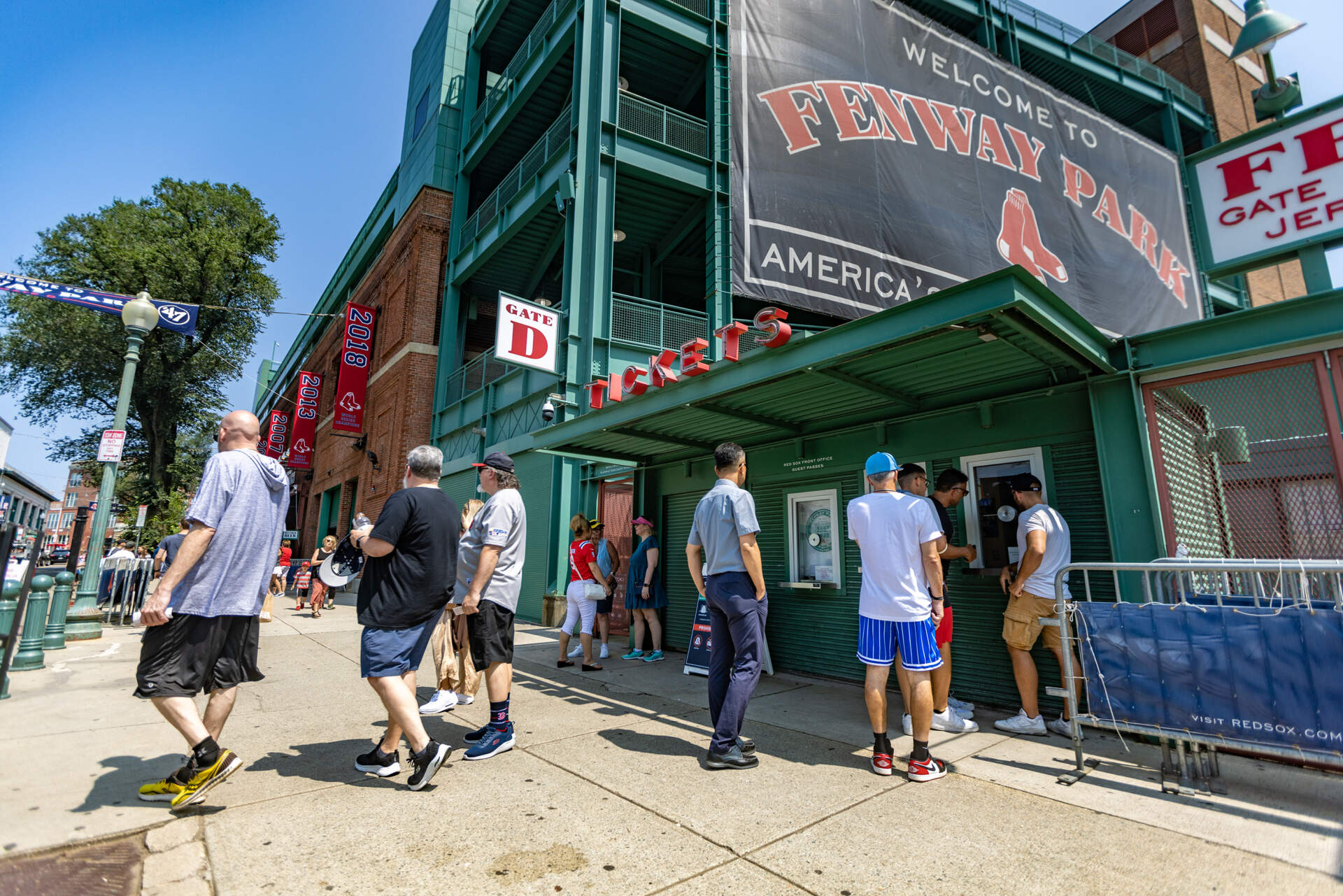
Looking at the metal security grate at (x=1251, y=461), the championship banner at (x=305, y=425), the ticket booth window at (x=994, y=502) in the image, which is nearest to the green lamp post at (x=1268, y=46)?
the metal security grate at (x=1251, y=461)

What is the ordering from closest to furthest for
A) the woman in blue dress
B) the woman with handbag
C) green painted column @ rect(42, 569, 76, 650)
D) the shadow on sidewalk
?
the shadow on sidewalk → the woman with handbag → the woman in blue dress → green painted column @ rect(42, 569, 76, 650)

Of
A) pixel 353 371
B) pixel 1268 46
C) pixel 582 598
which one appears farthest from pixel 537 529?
pixel 353 371

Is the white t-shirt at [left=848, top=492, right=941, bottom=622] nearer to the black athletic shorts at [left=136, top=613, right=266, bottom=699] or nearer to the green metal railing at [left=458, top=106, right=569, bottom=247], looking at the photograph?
the black athletic shorts at [left=136, top=613, right=266, bottom=699]

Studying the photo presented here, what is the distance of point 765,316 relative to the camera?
584 centimetres

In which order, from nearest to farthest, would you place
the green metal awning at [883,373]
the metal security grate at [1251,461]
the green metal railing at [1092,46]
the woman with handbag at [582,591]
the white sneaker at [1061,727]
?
the green metal awning at [883,373] → the metal security grate at [1251,461] → the white sneaker at [1061,727] → the woman with handbag at [582,591] → the green metal railing at [1092,46]

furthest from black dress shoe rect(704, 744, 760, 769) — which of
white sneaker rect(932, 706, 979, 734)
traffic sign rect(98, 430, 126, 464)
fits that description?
traffic sign rect(98, 430, 126, 464)

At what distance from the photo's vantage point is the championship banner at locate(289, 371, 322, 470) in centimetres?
3103

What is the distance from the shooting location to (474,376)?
16.8 meters

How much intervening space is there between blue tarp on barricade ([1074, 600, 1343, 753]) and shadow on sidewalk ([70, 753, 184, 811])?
545cm

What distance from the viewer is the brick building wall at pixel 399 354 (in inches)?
753

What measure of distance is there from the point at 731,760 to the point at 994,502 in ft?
11.6

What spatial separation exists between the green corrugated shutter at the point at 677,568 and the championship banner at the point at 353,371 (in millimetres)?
18084

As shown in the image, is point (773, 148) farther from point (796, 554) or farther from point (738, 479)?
point (738, 479)

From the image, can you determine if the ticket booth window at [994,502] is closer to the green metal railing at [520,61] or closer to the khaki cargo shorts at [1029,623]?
the khaki cargo shorts at [1029,623]
